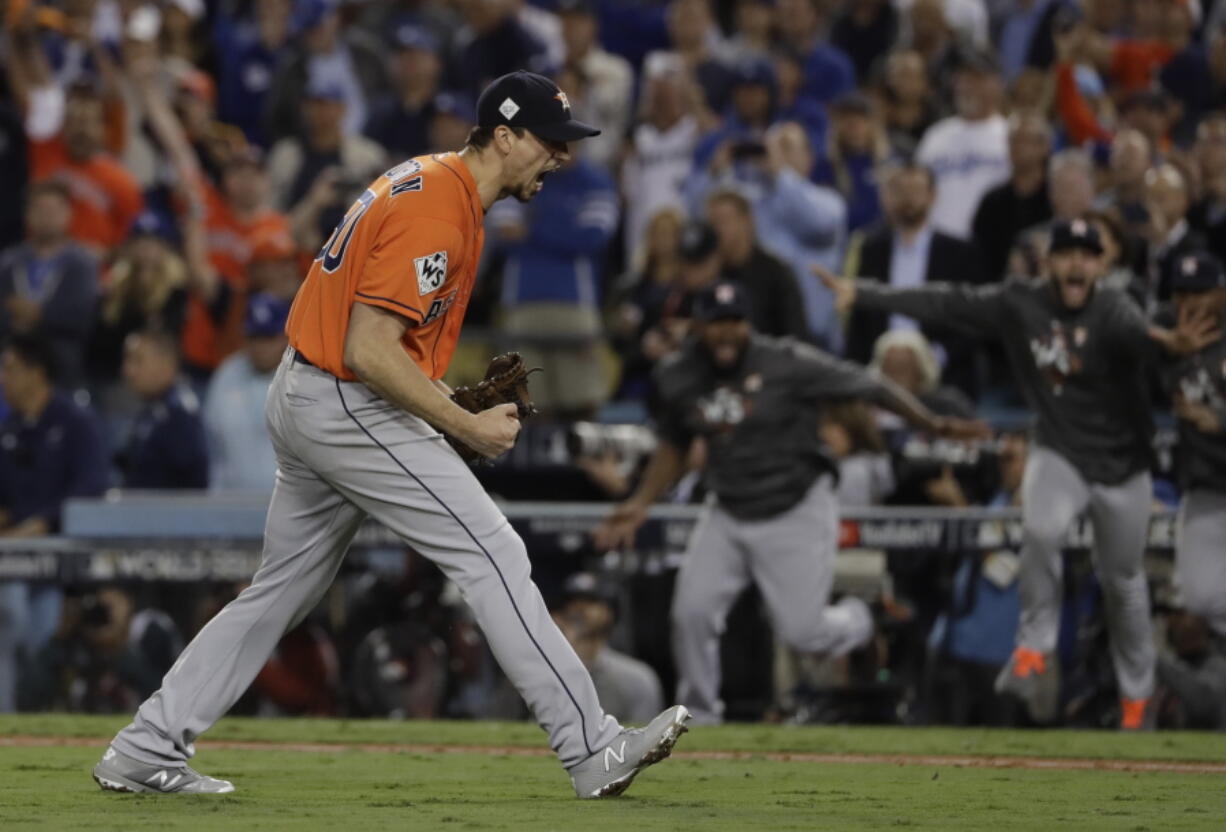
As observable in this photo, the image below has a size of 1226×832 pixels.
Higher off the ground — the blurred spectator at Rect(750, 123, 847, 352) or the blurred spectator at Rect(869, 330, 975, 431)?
the blurred spectator at Rect(750, 123, 847, 352)

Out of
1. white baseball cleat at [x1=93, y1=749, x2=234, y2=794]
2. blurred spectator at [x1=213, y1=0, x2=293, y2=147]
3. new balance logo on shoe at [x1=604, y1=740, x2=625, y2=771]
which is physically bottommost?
white baseball cleat at [x1=93, y1=749, x2=234, y2=794]

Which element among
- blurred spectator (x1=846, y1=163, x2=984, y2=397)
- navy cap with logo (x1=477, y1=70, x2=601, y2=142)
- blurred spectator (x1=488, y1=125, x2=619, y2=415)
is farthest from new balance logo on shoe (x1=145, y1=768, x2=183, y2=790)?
blurred spectator (x1=846, y1=163, x2=984, y2=397)

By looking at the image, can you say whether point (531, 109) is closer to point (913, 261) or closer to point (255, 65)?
point (913, 261)

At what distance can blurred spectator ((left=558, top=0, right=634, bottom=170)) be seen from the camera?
1434 centimetres

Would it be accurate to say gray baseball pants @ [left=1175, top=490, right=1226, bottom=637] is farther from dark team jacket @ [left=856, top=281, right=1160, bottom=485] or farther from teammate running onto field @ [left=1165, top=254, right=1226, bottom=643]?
dark team jacket @ [left=856, top=281, right=1160, bottom=485]

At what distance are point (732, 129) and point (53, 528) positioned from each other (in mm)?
5134

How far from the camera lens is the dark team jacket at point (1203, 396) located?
31.3ft

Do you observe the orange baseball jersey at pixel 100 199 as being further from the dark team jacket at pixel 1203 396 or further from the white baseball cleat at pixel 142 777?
the white baseball cleat at pixel 142 777

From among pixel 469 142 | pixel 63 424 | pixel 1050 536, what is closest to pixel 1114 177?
pixel 1050 536

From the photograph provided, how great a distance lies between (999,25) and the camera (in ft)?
50.4

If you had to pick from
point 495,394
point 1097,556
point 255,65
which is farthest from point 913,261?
point 495,394

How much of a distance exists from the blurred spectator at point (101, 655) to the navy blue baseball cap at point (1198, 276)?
5.22 m

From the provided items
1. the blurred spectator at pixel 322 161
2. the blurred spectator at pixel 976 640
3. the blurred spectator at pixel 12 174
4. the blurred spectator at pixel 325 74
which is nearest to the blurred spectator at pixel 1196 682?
the blurred spectator at pixel 976 640

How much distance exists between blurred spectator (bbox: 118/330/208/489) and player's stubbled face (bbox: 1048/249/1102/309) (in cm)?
505
